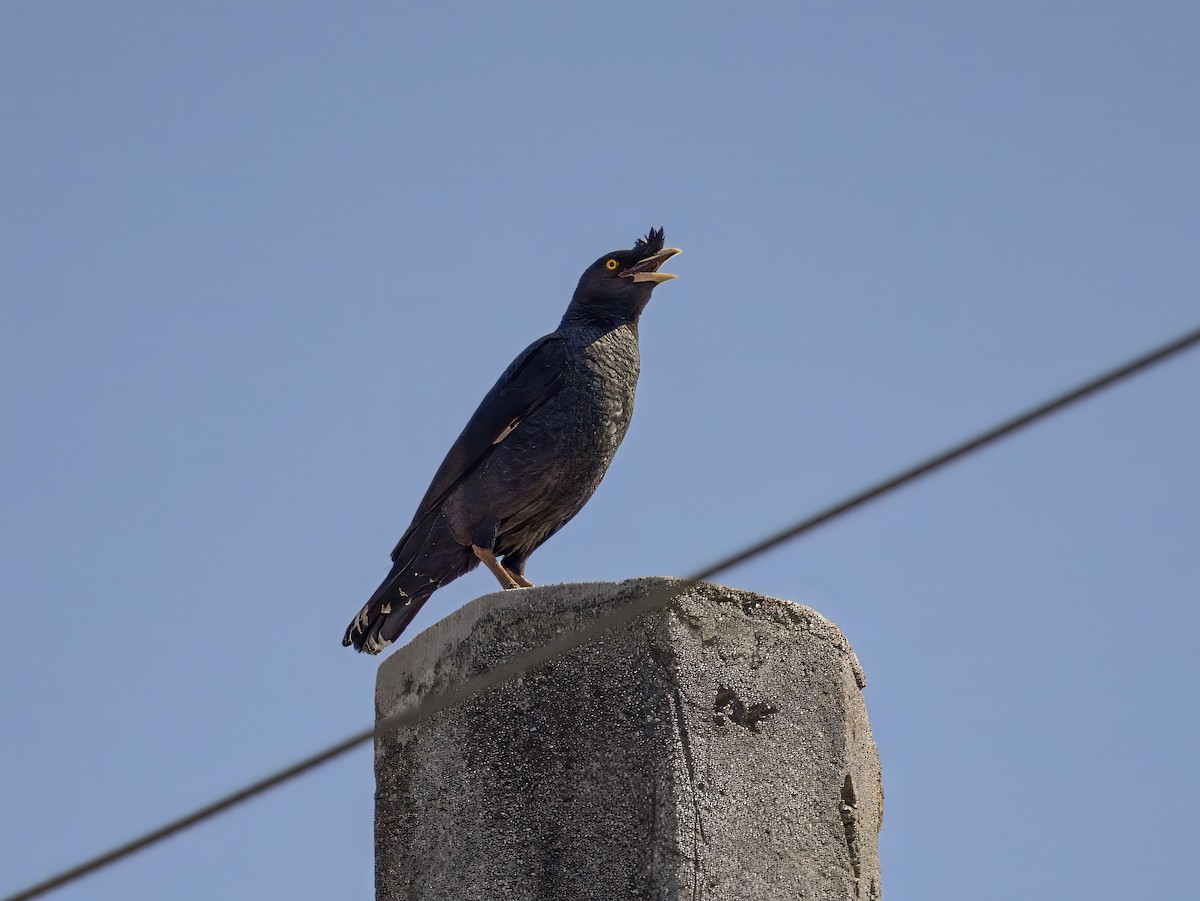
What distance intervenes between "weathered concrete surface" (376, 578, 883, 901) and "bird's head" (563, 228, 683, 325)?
220 centimetres

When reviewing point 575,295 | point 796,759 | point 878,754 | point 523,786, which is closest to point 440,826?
point 523,786

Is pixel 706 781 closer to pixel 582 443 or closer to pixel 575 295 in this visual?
pixel 582 443

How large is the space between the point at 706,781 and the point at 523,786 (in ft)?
1.53

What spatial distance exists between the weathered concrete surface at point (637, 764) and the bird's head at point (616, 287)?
2197 millimetres

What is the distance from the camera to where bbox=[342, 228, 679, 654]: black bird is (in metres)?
6.53

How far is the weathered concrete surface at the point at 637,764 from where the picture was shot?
180 inches

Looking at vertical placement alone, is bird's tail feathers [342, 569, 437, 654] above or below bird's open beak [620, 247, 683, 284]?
below

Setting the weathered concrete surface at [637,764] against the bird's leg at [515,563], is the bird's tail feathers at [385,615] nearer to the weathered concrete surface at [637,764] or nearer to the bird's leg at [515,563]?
the bird's leg at [515,563]

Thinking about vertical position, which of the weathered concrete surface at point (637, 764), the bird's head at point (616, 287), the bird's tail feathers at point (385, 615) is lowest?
the weathered concrete surface at point (637, 764)

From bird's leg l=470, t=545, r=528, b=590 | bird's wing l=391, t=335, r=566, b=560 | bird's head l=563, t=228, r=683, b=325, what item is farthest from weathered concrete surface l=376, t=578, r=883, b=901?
bird's head l=563, t=228, r=683, b=325

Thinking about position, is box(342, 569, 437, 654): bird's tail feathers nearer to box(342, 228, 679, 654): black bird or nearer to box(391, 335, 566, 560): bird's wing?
box(342, 228, 679, 654): black bird

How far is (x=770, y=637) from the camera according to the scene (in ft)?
16.1

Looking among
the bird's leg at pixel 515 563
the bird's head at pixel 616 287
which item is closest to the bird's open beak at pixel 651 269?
the bird's head at pixel 616 287

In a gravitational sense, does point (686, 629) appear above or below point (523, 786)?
above
